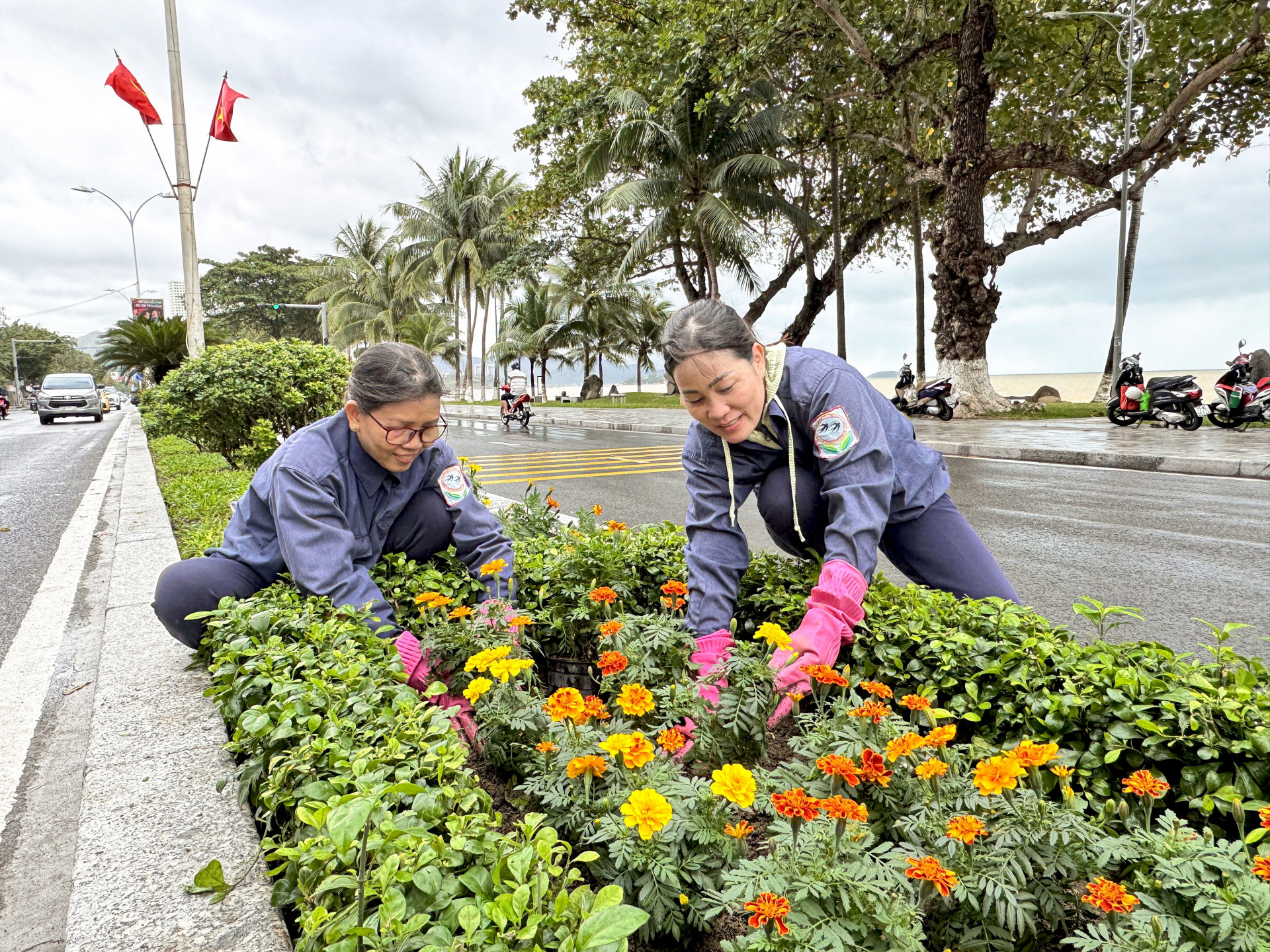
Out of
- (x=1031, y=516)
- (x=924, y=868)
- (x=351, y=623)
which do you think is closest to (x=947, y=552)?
(x=924, y=868)

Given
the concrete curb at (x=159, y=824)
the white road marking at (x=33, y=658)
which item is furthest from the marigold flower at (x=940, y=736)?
the white road marking at (x=33, y=658)

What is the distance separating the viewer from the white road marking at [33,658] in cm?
243

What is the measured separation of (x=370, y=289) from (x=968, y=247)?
37.2 metres

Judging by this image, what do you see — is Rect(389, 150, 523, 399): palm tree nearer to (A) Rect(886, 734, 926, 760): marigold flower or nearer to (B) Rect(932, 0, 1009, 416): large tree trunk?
(B) Rect(932, 0, 1009, 416): large tree trunk

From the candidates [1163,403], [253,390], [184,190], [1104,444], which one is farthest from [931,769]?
[1163,403]

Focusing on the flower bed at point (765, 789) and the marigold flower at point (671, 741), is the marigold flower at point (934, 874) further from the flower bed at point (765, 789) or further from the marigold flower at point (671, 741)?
the marigold flower at point (671, 741)

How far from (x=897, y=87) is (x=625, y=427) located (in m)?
8.85

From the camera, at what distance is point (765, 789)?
1439 millimetres

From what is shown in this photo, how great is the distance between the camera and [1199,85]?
13438 millimetres

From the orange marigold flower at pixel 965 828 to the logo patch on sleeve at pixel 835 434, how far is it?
46.4 inches

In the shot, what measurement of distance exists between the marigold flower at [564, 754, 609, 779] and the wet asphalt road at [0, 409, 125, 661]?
3465 millimetres

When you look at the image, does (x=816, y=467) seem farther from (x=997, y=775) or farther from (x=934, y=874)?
(x=934, y=874)

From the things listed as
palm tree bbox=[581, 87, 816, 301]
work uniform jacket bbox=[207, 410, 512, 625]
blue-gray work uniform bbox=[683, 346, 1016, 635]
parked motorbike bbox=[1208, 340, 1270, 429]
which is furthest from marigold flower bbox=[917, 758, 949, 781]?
palm tree bbox=[581, 87, 816, 301]

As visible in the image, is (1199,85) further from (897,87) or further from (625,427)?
(625,427)
